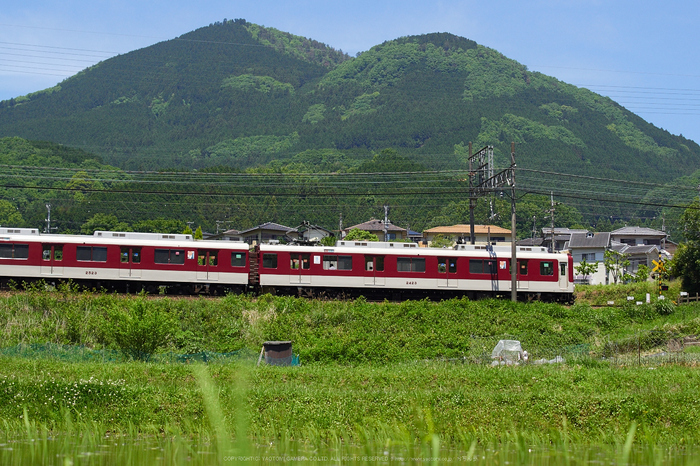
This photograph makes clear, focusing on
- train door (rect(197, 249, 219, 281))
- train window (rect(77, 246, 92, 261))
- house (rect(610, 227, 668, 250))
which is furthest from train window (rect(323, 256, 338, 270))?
house (rect(610, 227, 668, 250))

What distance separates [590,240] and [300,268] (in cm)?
4746

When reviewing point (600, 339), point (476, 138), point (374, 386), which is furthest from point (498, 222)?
point (374, 386)

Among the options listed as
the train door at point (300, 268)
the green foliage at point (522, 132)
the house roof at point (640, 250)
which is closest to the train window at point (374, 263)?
the train door at point (300, 268)

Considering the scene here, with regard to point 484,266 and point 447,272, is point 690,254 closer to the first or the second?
point 484,266

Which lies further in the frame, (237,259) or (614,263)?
(614,263)

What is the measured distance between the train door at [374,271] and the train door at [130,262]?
962cm

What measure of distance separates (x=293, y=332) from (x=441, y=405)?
10.1 meters

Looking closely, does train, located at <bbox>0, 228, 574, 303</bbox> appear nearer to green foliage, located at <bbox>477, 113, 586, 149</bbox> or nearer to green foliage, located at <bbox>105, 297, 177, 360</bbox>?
green foliage, located at <bbox>105, 297, 177, 360</bbox>

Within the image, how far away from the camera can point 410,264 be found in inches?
1161

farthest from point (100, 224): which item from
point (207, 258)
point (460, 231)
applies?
point (207, 258)

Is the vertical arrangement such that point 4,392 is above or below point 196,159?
below

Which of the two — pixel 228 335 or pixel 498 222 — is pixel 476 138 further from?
pixel 228 335

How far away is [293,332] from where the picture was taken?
827 inches

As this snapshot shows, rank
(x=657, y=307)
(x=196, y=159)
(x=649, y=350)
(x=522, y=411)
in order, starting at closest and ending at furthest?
(x=522, y=411) → (x=649, y=350) → (x=657, y=307) → (x=196, y=159)
